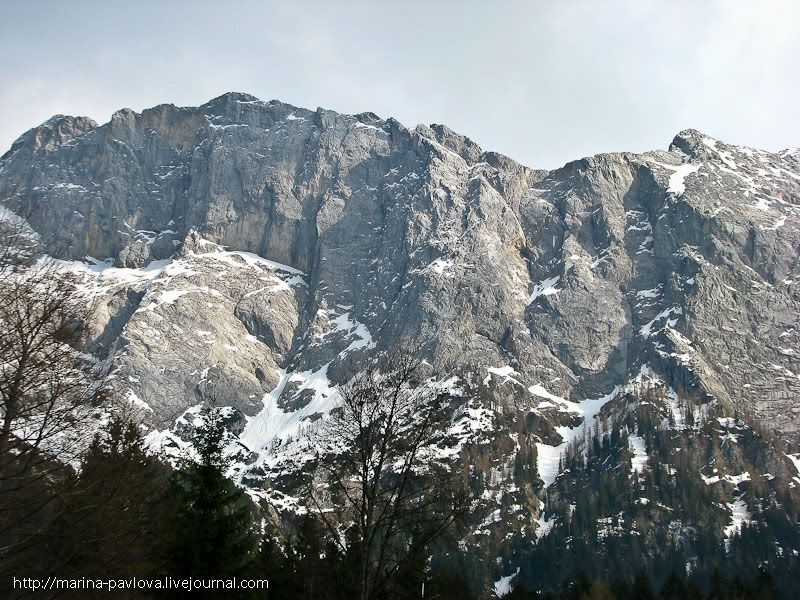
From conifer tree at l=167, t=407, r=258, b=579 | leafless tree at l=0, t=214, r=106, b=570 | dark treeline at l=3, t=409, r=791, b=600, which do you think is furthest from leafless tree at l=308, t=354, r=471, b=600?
leafless tree at l=0, t=214, r=106, b=570

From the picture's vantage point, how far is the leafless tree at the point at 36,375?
14.0 m

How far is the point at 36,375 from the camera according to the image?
570 inches

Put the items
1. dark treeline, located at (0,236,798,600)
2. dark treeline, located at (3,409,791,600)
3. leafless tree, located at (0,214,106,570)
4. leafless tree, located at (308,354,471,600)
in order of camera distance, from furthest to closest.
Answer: leafless tree, located at (308,354,471,600) < dark treeline, located at (3,409,791,600) < dark treeline, located at (0,236,798,600) < leafless tree, located at (0,214,106,570)

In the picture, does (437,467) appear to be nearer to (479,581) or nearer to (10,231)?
(10,231)

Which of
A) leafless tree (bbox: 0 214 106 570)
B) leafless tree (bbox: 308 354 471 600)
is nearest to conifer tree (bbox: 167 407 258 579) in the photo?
leafless tree (bbox: 308 354 471 600)

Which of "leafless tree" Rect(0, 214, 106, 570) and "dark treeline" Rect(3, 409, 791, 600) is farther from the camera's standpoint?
"dark treeline" Rect(3, 409, 791, 600)

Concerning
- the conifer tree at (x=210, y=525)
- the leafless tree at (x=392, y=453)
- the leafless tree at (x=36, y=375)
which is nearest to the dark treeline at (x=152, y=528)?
the conifer tree at (x=210, y=525)

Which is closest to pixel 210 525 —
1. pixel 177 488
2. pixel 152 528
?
pixel 152 528

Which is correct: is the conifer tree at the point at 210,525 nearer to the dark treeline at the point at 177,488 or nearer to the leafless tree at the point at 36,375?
the dark treeline at the point at 177,488

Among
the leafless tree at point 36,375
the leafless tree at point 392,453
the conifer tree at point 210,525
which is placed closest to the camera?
the leafless tree at point 36,375

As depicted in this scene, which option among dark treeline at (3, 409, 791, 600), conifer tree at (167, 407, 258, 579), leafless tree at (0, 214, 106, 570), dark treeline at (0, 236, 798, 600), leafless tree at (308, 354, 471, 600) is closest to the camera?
leafless tree at (0, 214, 106, 570)

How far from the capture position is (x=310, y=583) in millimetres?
39781

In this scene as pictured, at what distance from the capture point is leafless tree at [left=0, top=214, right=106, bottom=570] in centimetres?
1402

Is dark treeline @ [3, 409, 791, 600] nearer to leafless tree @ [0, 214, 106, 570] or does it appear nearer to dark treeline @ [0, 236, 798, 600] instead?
dark treeline @ [0, 236, 798, 600]
